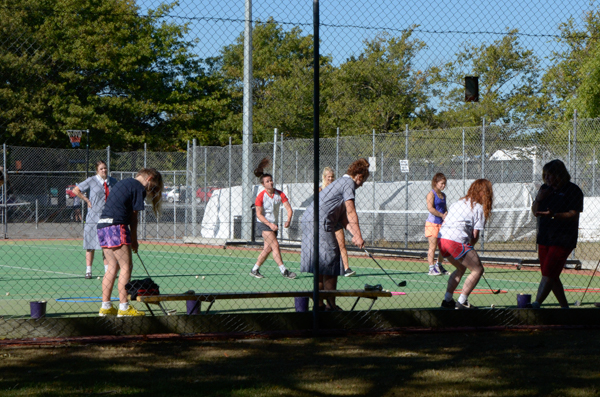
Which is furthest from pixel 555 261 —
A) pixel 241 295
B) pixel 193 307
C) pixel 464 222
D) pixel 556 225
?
pixel 193 307

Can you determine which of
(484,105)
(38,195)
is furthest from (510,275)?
(484,105)

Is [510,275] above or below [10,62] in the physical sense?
below

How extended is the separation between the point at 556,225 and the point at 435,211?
4682 millimetres

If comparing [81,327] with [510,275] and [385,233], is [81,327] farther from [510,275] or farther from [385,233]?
[385,233]

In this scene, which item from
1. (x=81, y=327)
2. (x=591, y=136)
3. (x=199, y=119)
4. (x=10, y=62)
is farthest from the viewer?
(x=199, y=119)

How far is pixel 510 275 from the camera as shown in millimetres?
13766

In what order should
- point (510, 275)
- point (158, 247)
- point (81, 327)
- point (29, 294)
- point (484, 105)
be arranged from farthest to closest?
point (484, 105) → point (158, 247) → point (510, 275) → point (29, 294) → point (81, 327)

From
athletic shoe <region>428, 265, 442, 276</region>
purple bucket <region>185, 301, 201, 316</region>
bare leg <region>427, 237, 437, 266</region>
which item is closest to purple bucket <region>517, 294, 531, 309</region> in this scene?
purple bucket <region>185, 301, 201, 316</region>

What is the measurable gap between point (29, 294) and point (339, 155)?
33.6ft

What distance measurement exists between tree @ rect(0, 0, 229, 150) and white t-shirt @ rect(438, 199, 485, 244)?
3288mm

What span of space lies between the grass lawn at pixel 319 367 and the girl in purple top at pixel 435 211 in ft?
18.7

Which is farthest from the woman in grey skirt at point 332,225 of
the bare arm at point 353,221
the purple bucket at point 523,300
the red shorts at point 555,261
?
the red shorts at point 555,261

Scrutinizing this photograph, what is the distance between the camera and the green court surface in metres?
9.68

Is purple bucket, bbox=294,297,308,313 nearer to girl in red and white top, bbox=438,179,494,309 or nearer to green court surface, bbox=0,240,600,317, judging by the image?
green court surface, bbox=0,240,600,317
